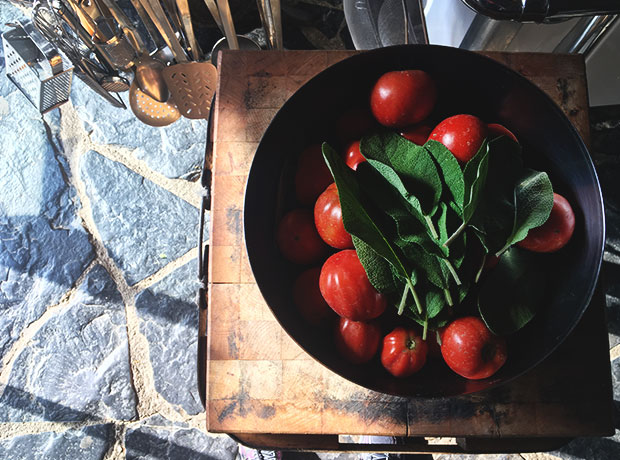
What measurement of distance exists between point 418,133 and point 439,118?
0.05 meters

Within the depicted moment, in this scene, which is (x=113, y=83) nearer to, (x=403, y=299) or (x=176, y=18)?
(x=176, y=18)

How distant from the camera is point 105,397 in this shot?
1.10 metres

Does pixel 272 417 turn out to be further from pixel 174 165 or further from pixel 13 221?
pixel 13 221

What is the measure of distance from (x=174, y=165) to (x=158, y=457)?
2.25 feet

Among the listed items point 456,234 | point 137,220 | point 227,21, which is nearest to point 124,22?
point 227,21

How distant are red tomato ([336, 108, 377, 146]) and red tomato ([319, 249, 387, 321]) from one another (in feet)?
0.52

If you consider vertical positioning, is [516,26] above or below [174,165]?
above

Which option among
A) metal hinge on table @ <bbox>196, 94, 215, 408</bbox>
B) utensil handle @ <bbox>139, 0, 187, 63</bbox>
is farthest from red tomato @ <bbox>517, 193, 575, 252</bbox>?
utensil handle @ <bbox>139, 0, 187, 63</bbox>

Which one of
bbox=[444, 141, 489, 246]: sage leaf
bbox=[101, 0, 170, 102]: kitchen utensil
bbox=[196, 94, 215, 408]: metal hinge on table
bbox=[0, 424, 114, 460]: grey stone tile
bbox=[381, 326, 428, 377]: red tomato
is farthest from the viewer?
bbox=[0, 424, 114, 460]: grey stone tile

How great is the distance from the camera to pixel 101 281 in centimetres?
112

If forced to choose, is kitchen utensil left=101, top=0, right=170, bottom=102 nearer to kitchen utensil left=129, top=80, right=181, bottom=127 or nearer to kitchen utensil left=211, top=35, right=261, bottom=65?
kitchen utensil left=129, top=80, right=181, bottom=127

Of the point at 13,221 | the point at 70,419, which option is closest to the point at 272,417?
the point at 70,419

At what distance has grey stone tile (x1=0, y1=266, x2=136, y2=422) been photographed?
1.10m

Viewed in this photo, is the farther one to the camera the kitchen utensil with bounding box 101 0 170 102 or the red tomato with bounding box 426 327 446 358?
the kitchen utensil with bounding box 101 0 170 102
